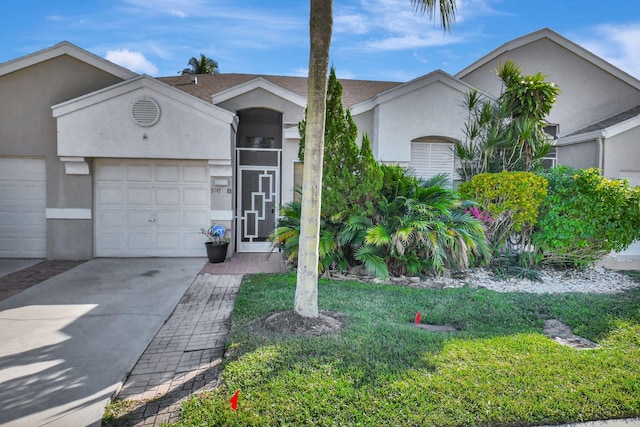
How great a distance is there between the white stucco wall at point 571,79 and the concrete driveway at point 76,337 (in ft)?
38.9

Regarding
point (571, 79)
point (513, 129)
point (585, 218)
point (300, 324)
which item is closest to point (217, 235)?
point (300, 324)

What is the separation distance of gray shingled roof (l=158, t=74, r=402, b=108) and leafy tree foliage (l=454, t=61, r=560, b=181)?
14.4ft

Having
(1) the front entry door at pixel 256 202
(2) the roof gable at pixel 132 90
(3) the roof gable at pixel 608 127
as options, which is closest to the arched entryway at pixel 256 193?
(1) the front entry door at pixel 256 202

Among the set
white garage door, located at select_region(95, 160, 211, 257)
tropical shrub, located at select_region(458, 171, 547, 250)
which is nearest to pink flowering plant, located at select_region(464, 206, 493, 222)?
tropical shrub, located at select_region(458, 171, 547, 250)

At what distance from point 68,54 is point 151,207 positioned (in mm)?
4369

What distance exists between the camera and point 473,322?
5.39m

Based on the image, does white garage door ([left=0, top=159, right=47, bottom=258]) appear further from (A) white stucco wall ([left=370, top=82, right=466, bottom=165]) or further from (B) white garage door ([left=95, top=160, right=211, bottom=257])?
(A) white stucco wall ([left=370, top=82, right=466, bottom=165])

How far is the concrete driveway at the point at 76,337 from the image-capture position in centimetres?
345

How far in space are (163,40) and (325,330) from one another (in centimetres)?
1009

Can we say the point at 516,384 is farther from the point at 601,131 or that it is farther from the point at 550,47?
the point at 550,47

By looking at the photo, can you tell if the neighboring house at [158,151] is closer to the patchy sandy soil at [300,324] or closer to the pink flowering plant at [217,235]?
the pink flowering plant at [217,235]

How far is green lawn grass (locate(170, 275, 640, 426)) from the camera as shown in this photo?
319 cm

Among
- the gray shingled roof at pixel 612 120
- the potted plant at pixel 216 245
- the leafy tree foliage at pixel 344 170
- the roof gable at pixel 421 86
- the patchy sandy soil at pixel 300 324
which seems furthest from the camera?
the gray shingled roof at pixel 612 120

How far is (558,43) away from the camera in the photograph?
13789 mm
